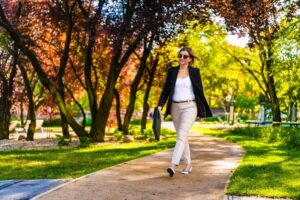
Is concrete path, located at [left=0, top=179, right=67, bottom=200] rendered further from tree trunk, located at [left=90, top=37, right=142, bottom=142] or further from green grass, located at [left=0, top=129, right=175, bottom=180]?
tree trunk, located at [left=90, top=37, right=142, bottom=142]

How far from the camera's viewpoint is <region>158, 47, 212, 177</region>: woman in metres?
8.57

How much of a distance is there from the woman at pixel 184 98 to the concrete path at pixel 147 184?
48 cm

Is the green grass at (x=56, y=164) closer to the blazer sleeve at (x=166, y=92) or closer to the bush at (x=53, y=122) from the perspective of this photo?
the blazer sleeve at (x=166, y=92)

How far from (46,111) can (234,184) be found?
28649 millimetres

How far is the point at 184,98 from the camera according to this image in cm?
861

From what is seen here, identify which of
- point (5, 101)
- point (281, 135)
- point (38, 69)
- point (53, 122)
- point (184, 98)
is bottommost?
point (281, 135)

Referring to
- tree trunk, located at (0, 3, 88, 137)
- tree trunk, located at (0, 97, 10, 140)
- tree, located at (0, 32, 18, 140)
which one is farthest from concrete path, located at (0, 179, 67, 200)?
tree trunk, located at (0, 97, 10, 140)

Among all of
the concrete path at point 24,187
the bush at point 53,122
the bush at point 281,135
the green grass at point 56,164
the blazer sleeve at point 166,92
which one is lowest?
the concrete path at point 24,187

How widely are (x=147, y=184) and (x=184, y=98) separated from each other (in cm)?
150

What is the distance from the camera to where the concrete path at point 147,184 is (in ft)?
23.5

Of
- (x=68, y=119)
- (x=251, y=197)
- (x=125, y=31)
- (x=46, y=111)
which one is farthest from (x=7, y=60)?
(x=251, y=197)

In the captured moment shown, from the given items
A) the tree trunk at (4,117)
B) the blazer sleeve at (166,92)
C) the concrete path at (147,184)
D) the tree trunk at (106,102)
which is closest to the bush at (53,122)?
the tree trunk at (4,117)

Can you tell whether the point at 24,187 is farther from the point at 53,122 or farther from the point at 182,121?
the point at 53,122

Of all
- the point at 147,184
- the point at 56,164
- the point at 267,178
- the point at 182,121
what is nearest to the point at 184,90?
the point at 182,121
